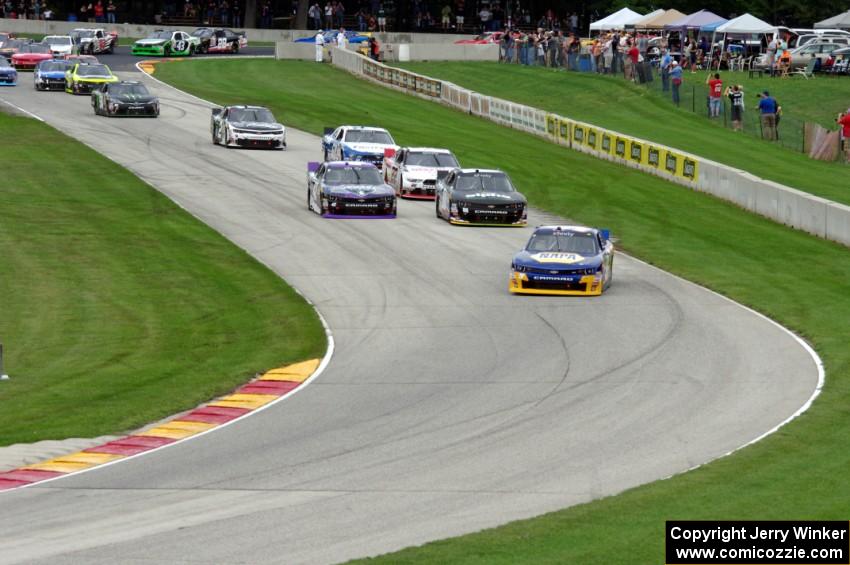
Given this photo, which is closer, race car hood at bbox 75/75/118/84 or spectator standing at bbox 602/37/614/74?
race car hood at bbox 75/75/118/84

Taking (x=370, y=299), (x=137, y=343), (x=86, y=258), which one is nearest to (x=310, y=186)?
(x=86, y=258)

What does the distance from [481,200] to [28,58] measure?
41520 mm

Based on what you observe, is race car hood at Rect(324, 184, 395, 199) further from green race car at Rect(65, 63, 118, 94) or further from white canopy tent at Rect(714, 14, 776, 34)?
white canopy tent at Rect(714, 14, 776, 34)

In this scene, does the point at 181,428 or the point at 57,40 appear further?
the point at 57,40


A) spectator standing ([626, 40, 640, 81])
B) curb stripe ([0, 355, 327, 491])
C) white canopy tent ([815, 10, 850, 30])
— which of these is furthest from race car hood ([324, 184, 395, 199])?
white canopy tent ([815, 10, 850, 30])

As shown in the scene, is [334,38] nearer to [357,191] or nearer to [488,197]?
[357,191]

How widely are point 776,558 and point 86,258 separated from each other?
22.6 m

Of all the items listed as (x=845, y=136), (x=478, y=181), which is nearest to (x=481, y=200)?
(x=478, y=181)

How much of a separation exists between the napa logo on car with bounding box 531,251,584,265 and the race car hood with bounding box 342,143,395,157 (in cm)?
1588

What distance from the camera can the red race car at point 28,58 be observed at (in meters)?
72.5

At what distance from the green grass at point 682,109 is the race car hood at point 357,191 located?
13.3 m

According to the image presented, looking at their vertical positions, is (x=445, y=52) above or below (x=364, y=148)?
above

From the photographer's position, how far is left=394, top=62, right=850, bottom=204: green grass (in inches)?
1911

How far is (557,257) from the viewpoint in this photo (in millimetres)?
29750
